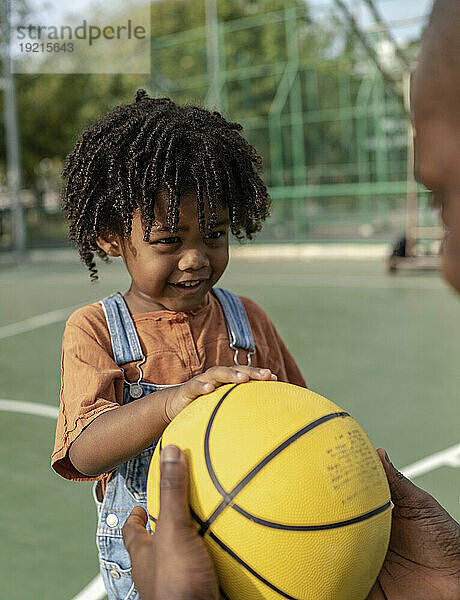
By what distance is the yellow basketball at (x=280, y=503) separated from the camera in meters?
1.37

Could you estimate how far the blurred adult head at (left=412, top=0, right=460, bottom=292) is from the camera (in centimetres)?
72

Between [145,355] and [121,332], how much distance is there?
0.09 m

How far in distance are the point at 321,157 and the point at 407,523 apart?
57.1 ft

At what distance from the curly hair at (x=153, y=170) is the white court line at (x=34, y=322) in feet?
17.7

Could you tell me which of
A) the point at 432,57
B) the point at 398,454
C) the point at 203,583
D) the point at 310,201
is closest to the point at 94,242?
the point at 203,583

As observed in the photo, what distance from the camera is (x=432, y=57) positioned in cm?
74

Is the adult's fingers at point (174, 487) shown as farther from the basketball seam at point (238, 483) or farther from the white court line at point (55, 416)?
the white court line at point (55, 416)

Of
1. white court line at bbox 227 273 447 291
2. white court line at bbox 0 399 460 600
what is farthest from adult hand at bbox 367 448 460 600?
white court line at bbox 227 273 447 291

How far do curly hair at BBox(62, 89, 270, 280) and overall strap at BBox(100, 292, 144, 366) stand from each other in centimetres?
18

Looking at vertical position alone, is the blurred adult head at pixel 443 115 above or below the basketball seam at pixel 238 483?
above

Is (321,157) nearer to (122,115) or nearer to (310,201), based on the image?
(310,201)

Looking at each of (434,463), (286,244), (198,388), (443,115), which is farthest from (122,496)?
(286,244)

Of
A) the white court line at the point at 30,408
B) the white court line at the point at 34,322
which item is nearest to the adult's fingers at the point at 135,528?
the white court line at the point at 30,408

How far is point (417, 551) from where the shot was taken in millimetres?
1628
